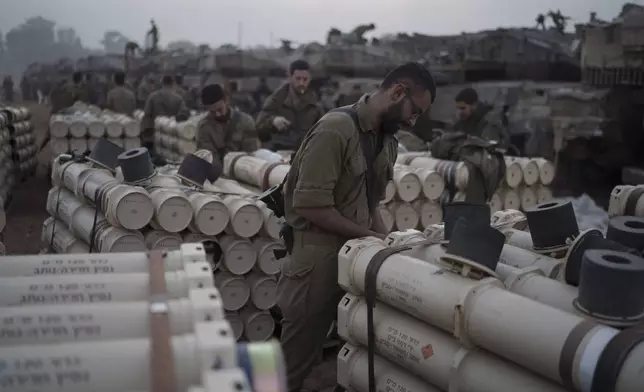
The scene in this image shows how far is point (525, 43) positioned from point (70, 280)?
17606 millimetres

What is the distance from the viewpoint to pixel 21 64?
7594 centimetres

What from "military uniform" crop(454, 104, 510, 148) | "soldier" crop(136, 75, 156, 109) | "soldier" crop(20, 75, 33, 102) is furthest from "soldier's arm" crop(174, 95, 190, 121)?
"soldier" crop(20, 75, 33, 102)

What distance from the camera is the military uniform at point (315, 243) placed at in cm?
370

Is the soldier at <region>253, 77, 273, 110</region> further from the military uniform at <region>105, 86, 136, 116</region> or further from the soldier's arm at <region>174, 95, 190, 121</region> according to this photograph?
the soldier's arm at <region>174, 95, 190, 121</region>

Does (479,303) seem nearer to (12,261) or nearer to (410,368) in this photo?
(410,368)

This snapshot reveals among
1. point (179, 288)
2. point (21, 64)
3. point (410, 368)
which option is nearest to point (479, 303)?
point (410, 368)

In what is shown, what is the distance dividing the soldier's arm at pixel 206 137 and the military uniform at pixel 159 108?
638 centimetres

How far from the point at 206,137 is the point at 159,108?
22.5 ft

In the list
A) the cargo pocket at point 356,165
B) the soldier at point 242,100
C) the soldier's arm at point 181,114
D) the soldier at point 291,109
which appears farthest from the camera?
the soldier at point 242,100

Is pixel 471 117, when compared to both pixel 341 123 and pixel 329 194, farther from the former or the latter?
pixel 329 194

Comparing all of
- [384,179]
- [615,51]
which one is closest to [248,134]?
[384,179]

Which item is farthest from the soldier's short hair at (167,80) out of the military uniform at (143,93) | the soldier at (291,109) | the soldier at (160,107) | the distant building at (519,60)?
the distant building at (519,60)

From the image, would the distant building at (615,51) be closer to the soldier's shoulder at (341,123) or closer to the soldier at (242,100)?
the soldier at (242,100)

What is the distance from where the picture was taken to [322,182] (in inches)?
143
